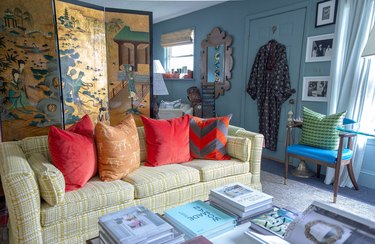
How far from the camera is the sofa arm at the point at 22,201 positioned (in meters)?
1.38

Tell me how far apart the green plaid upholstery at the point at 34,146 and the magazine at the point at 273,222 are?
1610mm

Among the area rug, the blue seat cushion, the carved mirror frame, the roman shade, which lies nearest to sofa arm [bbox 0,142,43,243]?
the area rug

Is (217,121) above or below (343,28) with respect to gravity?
below

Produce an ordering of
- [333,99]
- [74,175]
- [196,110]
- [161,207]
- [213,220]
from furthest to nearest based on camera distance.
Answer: [196,110], [333,99], [161,207], [74,175], [213,220]

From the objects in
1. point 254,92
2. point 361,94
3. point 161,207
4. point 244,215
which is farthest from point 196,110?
point 244,215

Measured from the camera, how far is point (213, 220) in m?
1.31

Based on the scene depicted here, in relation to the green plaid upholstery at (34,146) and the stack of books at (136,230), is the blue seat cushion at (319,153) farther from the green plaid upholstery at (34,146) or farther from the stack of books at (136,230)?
the green plaid upholstery at (34,146)

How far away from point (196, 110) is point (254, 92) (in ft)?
4.16

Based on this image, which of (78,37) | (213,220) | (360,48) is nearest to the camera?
(213,220)

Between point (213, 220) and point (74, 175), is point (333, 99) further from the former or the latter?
point (74, 175)

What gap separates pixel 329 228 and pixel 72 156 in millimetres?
1585

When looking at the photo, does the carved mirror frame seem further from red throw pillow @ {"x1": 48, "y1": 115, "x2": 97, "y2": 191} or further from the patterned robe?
red throw pillow @ {"x1": 48, "y1": 115, "x2": 97, "y2": 191}

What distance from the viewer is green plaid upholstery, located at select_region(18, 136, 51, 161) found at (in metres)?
1.95

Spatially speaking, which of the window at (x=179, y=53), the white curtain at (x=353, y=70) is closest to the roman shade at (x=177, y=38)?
the window at (x=179, y=53)
